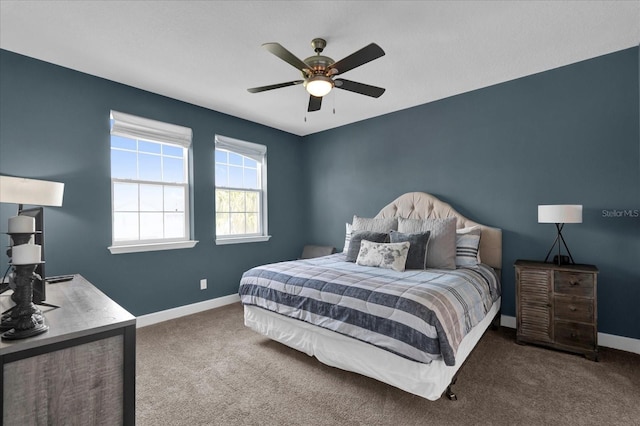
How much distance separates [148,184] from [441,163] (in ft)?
11.7

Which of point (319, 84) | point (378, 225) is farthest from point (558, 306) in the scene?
point (319, 84)

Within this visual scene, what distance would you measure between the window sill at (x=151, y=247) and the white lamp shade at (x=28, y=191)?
977 millimetres

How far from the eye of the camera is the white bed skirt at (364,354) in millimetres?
1869

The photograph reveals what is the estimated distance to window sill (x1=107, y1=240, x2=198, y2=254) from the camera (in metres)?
3.20

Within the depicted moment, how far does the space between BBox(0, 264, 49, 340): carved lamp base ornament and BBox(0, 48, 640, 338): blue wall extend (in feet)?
6.65

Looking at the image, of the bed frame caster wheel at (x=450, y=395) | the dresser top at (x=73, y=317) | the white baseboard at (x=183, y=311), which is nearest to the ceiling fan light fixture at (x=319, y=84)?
the dresser top at (x=73, y=317)

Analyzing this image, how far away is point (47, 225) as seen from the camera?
9.14ft

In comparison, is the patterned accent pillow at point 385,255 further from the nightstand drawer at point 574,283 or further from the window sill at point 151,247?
the window sill at point 151,247

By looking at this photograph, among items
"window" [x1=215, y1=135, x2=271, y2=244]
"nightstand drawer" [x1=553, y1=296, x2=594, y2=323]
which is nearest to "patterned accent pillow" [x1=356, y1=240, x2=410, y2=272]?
"nightstand drawer" [x1=553, y1=296, x2=594, y2=323]

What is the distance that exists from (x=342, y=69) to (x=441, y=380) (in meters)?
2.21

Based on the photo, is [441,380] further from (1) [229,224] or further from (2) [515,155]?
(1) [229,224]

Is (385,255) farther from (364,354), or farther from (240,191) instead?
(240,191)

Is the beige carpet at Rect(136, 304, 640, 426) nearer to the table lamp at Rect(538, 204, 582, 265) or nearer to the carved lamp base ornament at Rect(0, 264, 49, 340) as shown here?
the table lamp at Rect(538, 204, 582, 265)

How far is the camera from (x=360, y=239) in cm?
343
